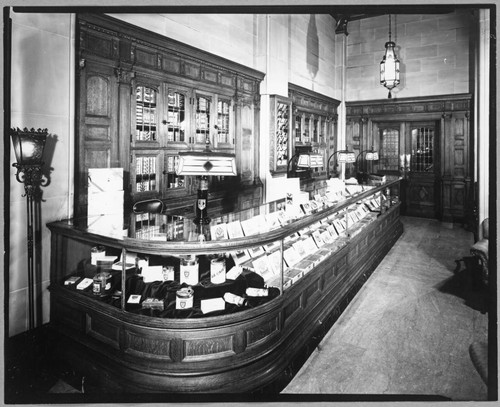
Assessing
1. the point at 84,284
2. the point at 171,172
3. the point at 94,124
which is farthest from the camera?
the point at 171,172

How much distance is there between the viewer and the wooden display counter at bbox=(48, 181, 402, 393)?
220cm

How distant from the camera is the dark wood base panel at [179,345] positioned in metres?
2.20


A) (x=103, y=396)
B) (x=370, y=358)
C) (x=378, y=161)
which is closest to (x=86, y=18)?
(x=103, y=396)

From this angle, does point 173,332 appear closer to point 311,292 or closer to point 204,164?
point 204,164

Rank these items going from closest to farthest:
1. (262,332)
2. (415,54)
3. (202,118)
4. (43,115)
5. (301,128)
A: (262,332) → (43,115) → (202,118) → (301,128) → (415,54)

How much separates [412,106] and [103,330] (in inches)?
359

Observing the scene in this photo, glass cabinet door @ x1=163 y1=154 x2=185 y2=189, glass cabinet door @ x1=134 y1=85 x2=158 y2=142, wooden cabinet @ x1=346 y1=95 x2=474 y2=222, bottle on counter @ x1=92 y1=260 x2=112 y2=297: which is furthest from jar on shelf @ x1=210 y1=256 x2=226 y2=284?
wooden cabinet @ x1=346 y1=95 x2=474 y2=222

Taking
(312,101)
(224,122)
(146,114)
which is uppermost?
(312,101)

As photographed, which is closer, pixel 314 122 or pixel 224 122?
pixel 224 122

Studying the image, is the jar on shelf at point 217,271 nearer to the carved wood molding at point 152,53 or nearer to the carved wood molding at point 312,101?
the carved wood molding at point 152,53

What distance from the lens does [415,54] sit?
357 inches

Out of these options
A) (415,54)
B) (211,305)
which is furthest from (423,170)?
(211,305)

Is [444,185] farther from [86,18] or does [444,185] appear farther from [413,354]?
[86,18]

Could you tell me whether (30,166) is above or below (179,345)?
above
